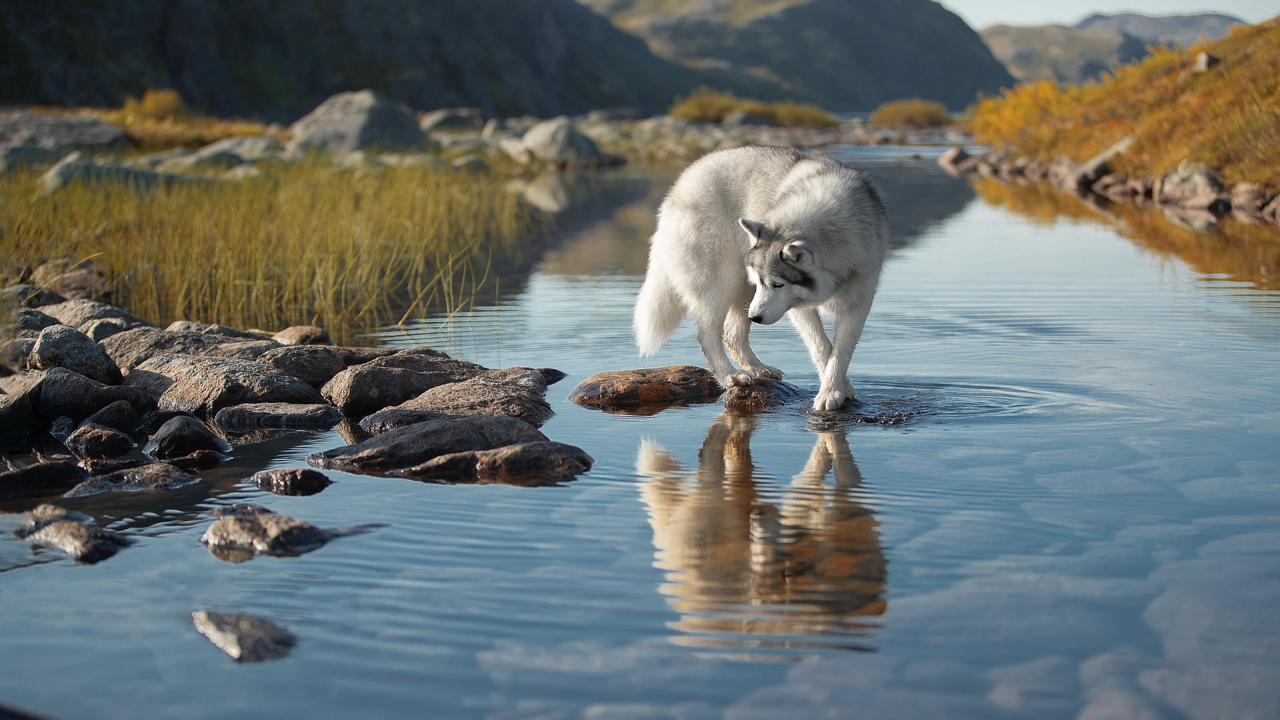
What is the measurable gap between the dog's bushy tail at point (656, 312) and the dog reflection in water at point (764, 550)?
135 centimetres

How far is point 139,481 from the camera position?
16.0ft

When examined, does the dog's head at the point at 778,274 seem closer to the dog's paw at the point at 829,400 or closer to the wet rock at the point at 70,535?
the dog's paw at the point at 829,400

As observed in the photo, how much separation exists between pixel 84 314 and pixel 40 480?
10.7 ft

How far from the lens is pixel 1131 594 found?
3.54 metres

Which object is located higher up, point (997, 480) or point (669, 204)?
point (669, 204)

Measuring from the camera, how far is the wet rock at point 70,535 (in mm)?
4051

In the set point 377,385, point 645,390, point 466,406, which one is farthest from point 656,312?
point 377,385

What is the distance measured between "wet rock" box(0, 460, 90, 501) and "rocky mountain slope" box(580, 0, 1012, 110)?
127 m

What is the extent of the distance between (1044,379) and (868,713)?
161 inches

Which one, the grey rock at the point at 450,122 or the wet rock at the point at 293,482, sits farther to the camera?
the grey rock at the point at 450,122

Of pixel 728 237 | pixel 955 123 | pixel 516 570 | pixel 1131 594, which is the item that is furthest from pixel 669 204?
pixel 955 123

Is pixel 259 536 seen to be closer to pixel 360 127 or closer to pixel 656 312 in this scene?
pixel 656 312

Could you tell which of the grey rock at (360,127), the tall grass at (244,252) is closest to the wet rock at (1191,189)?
the tall grass at (244,252)

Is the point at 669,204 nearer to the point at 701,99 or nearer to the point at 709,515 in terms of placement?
the point at 709,515
